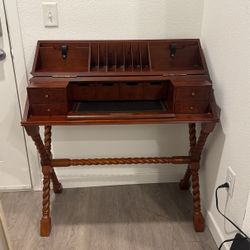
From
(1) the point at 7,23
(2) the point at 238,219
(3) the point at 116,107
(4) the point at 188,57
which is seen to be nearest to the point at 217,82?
(4) the point at 188,57

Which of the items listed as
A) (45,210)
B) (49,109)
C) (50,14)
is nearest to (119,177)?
(45,210)

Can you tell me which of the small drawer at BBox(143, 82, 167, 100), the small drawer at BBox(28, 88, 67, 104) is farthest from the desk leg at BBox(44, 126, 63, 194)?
the small drawer at BBox(143, 82, 167, 100)

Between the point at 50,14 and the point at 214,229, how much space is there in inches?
52.9

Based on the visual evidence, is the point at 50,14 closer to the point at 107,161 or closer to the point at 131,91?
the point at 131,91

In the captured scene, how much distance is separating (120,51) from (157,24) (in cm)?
24

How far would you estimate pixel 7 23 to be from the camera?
1.53 m

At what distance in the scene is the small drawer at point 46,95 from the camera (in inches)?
51.9

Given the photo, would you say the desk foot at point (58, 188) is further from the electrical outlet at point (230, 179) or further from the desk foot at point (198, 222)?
the electrical outlet at point (230, 179)

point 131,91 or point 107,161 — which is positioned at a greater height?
point 131,91

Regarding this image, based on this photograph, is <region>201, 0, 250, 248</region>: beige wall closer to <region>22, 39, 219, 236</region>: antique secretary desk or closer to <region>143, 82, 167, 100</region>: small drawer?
<region>22, 39, 219, 236</region>: antique secretary desk

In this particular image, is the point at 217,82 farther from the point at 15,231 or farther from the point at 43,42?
the point at 15,231

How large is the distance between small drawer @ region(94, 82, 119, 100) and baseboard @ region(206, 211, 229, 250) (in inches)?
30.8

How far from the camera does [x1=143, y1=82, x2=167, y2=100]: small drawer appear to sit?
1462 mm

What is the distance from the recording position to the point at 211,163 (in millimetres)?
1585
